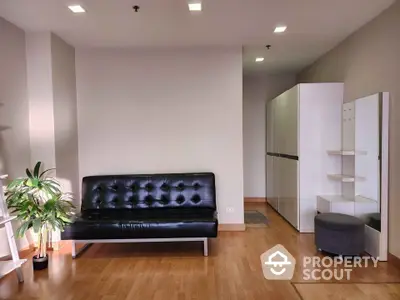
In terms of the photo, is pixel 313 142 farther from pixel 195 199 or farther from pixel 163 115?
pixel 163 115

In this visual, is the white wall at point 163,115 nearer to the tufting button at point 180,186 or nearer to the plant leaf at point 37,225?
the tufting button at point 180,186

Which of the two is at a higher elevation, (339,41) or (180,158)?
(339,41)

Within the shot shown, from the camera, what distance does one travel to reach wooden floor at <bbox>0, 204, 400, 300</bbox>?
263cm

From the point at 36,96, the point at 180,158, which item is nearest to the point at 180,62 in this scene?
the point at 180,158

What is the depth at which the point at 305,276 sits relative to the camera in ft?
9.75

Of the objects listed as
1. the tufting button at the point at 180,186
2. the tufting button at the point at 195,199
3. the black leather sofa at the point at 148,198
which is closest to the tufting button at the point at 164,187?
the black leather sofa at the point at 148,198

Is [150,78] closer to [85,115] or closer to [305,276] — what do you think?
[85,115]

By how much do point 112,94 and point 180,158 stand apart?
132 centimetres

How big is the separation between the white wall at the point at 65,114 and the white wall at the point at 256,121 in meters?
3.49

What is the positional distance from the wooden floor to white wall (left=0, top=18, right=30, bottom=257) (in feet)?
2.68

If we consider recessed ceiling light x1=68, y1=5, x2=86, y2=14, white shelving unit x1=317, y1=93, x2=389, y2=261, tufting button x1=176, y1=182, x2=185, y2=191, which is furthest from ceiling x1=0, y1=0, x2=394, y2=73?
tufting button x1=176, y1=182, x2=185, y2=191

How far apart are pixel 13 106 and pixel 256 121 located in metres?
4.49

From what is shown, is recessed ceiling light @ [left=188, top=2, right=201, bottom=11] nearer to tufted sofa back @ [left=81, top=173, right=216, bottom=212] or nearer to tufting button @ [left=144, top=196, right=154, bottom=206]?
tufted sofa back @ [left=81, top=173, right=216, bottom=212]

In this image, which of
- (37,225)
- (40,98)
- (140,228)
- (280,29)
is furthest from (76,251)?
(280,29)
